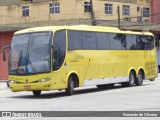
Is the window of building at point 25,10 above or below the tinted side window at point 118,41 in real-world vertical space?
above

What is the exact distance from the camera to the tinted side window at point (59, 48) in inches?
864

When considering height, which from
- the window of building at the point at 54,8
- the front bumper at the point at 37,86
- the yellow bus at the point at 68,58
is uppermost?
the window of building at the point at 54,8

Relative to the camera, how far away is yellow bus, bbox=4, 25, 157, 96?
21.8m

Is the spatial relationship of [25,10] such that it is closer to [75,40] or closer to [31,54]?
[75,40]

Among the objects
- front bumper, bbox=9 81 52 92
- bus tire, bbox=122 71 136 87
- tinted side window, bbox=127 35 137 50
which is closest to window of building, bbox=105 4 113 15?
tinted side window, bbox=127 35 137 50

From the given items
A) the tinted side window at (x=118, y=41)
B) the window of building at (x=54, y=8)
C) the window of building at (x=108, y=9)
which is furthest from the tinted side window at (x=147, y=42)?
the window of building at (x=108, y=9)

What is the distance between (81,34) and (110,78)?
12.5 feet

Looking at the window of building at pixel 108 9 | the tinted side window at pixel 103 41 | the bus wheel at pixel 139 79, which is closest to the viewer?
the tinted side window at pixel 103 41

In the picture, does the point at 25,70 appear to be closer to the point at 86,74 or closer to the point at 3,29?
the point at 86,74

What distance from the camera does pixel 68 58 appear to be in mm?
22828

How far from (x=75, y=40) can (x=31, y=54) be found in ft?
8.78

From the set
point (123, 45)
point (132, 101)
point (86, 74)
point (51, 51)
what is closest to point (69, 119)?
point (132, 101)

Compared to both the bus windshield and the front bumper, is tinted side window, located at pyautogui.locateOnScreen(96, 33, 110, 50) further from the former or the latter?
the front bumper

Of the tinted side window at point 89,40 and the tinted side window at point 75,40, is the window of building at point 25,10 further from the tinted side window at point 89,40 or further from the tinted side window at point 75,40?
the tinted side window at point 75,40
